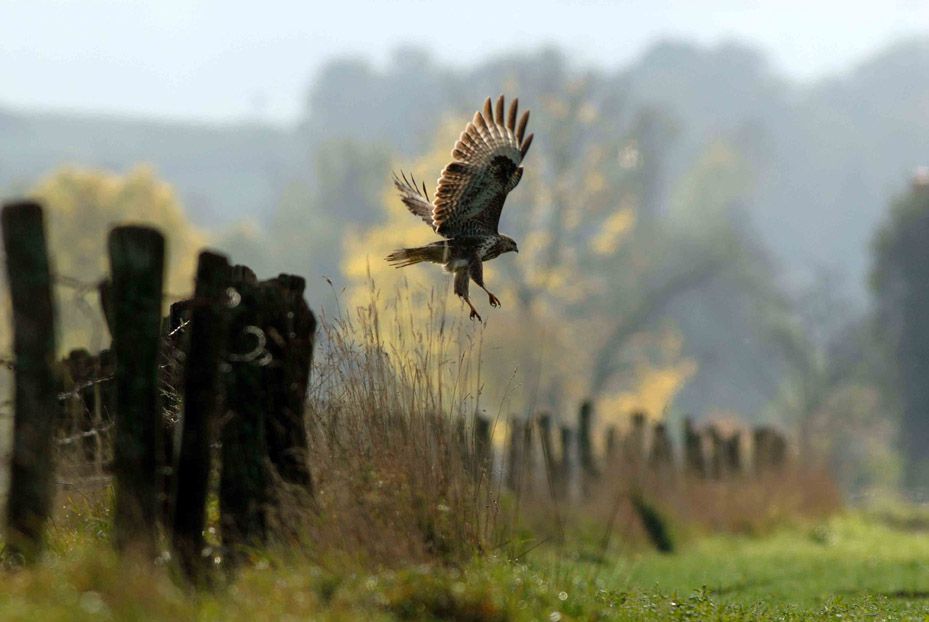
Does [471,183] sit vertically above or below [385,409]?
above

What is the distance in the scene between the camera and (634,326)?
57094 millimetres

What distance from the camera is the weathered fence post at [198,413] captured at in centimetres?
694

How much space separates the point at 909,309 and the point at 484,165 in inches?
1702

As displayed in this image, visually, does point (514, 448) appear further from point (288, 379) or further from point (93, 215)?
point (93, 215)

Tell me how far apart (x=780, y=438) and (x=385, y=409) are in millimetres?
19423

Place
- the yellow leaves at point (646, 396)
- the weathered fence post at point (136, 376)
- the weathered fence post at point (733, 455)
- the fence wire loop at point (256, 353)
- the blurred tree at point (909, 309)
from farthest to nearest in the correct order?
the blurred tree at point (909, 309) < the yellow leaves at point (646, 396) < the weathered fence post at point (733, 455) < the fence wire loop at point (256, 353) < the weathered fence post at point (136, 376)

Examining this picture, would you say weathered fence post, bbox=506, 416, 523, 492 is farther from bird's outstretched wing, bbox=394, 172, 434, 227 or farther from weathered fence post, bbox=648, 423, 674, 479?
bird's outstretched wing, bbox=394, 172, 434, 227

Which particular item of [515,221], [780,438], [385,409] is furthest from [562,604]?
[515,221]

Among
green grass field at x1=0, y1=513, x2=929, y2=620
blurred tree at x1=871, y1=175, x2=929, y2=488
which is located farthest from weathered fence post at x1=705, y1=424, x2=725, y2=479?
blurred tree at x1=871, y1=175, x2=929, y2=488

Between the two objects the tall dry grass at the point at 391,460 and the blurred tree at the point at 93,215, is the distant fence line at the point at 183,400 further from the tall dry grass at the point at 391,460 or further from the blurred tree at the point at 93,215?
the blurred tree at the point at 93,215

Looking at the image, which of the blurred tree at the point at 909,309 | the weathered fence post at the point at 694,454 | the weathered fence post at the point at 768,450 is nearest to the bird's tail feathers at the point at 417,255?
the weathered fence post at the point at 694,454

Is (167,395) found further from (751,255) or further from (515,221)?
(751,255)

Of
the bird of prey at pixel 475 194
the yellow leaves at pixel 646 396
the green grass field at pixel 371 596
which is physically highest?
the yellow leaves at pixel 646 396

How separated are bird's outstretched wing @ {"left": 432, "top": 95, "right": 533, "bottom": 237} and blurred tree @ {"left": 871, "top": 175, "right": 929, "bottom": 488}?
138 feet
